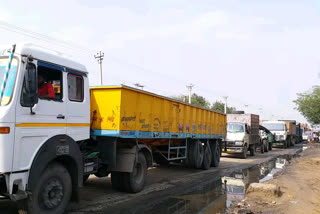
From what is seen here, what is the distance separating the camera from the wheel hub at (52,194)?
464 centimetres

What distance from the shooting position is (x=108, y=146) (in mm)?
6555

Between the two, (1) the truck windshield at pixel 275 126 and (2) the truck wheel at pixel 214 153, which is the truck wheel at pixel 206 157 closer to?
(2) the truck wheel at pixel 214 153

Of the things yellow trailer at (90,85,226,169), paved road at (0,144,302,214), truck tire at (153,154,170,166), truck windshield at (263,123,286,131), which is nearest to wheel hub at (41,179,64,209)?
paved road at (0,144,302,214)

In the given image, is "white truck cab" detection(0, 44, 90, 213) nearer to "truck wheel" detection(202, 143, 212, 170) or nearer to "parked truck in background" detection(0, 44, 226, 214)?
"parked truck in background" detection(0, 44, 226, 214)

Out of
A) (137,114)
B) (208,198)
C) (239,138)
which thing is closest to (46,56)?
(137,114)

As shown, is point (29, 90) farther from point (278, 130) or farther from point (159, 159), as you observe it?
point (278, 130)

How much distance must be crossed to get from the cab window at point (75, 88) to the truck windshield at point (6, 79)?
3.85 feet

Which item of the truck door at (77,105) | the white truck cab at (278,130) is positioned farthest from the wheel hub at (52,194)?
the white truck cab at (278,130)

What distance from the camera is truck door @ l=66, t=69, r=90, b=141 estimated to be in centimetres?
541

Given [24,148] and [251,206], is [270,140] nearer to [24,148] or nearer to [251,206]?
[251,206]

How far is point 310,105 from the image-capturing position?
4659 cm

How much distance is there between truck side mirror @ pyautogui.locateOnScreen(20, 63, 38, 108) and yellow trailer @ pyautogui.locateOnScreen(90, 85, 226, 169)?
2203 mm

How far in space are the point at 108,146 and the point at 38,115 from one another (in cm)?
218

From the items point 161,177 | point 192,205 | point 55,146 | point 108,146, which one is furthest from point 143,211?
point 161,177
